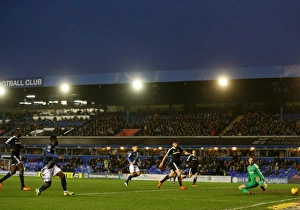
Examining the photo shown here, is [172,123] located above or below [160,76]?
below

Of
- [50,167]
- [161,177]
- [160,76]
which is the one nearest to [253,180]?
[50,167]

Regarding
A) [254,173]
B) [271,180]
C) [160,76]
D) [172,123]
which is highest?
[160,76]

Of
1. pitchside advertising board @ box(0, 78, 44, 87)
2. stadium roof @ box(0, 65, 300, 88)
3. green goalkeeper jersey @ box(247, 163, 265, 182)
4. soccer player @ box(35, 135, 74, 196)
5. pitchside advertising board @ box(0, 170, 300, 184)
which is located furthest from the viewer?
pitchside advertising board @ box(0, 78, 44, 87)

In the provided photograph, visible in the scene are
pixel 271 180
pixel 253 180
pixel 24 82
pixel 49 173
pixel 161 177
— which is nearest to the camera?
pixel 49 173

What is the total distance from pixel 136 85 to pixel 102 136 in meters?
7.37

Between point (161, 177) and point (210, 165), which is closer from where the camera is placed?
point (161, 177)

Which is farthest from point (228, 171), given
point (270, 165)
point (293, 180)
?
point (293, 180)

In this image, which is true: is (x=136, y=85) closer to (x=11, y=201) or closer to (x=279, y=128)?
(x=279, y=128)

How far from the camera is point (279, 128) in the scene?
53.7 metres

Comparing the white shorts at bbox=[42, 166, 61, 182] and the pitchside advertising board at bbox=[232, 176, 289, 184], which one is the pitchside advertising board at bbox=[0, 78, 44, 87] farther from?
the white shorts at bbox=[42, 166, 61, 182]

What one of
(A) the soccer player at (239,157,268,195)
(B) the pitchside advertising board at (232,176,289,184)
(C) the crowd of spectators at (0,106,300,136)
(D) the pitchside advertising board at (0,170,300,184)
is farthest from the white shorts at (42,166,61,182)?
(C) the crowd of spectators at (0,106,300,136)

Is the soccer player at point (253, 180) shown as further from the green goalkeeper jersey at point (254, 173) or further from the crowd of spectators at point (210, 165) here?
the crowd of spectators at point (210, 165)

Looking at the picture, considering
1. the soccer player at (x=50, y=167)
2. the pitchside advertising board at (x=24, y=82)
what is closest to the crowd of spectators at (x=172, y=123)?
the pitchside advertising board at (x=24, y=82)

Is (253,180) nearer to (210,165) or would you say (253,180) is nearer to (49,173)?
(49,173)
